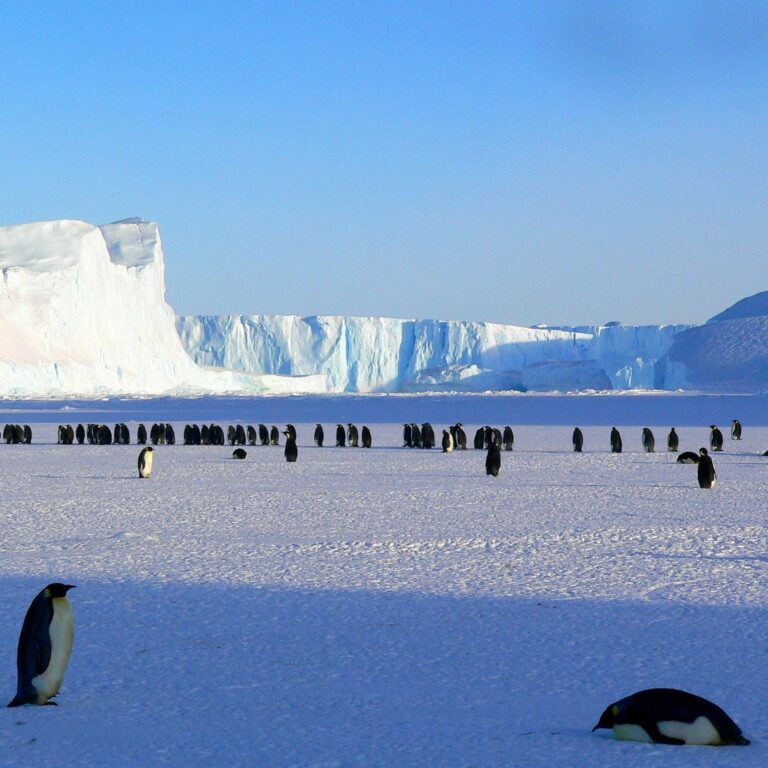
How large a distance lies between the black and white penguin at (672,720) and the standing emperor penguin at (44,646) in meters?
1.77

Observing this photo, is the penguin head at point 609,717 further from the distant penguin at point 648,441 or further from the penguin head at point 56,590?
the distant penguin at point 648,441

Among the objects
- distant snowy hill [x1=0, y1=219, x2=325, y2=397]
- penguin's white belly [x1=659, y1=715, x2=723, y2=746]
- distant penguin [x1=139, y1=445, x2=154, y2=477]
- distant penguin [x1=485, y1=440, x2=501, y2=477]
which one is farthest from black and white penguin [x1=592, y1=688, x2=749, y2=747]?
distant snowy hill [x1=0, y1=219, x2=325, y2=397]

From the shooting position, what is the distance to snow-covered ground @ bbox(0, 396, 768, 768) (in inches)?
128

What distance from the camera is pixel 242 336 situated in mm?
70312

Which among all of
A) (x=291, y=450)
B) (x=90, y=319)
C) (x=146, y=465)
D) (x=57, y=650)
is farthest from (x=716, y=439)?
(x=90, y=319)

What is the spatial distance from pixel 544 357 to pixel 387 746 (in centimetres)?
7127

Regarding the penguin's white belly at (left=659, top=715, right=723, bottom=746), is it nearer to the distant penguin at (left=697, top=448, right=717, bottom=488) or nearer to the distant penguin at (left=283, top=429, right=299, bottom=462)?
the distant penguin at (left=697, top=448, right=717, bottom=488)

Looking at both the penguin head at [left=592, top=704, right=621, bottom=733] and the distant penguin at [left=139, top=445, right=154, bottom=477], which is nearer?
the penguin head at [left=592, top=704, right=621, bottom=733]

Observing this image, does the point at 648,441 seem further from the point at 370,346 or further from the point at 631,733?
the point at 370,346

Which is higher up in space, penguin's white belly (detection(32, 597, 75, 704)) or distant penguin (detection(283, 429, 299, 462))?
penguin's white belly (detection(32, 597, 75, 704))

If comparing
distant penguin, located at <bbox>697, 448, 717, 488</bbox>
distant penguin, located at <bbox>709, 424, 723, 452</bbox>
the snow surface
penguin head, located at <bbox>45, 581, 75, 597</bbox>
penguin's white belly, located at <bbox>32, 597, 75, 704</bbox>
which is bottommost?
distant penguin, located at <bbox>709, 424, 723, 452</bbox>

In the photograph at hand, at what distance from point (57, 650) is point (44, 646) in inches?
1.8

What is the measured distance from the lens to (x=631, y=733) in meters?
3.19

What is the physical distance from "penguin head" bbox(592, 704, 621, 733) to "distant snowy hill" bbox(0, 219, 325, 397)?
47309mm
